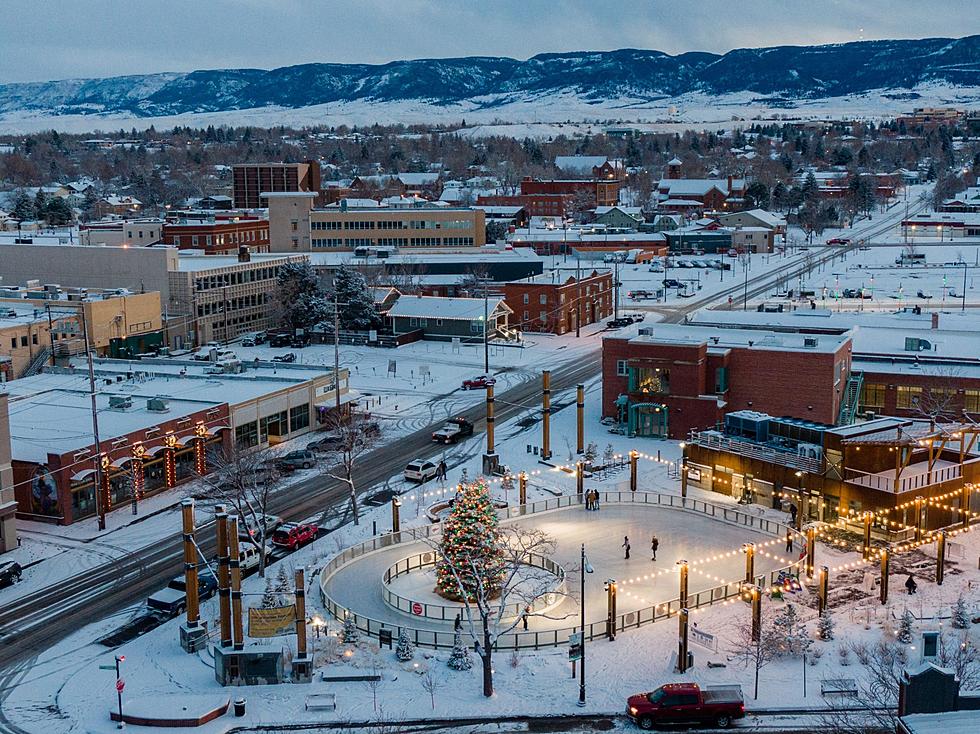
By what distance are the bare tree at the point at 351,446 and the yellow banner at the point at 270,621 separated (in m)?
8.63

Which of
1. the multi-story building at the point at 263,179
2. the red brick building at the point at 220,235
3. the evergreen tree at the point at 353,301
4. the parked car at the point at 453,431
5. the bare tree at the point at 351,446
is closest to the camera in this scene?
the bare tree at the point at 351,446

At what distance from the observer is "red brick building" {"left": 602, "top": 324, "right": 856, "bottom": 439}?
4938 centimetres

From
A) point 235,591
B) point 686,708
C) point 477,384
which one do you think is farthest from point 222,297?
point 686,708

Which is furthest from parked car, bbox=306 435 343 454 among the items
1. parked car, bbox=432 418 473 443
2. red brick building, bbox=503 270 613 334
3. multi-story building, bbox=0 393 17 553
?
red brick building, bbox=503 270 613 334

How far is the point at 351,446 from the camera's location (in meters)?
40.9

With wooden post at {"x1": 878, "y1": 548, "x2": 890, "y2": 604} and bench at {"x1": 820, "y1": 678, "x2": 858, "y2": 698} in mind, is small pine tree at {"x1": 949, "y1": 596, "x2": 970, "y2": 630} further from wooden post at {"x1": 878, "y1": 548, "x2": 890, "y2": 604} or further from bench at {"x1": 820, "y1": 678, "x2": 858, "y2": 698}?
bench at {"x1": 820, "y1": 678, "x2": 858, "y2": 698}

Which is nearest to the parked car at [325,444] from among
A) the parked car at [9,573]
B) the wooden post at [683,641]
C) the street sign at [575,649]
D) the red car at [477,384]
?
the red car at [477,384]

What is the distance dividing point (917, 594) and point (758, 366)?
768 inches

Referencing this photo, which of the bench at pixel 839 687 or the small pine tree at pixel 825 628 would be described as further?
the small pine tree at pixel 825 628

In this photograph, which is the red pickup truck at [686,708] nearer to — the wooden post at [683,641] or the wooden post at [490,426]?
the wooden post at [683,641]

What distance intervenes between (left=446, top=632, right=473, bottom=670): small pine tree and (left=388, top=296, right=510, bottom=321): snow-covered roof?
49639mm

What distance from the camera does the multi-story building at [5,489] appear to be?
3678 cm

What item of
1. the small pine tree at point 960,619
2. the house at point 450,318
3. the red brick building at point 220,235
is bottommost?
the small pine tree at point 960,619

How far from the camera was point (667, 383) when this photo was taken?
5131 centimetres
